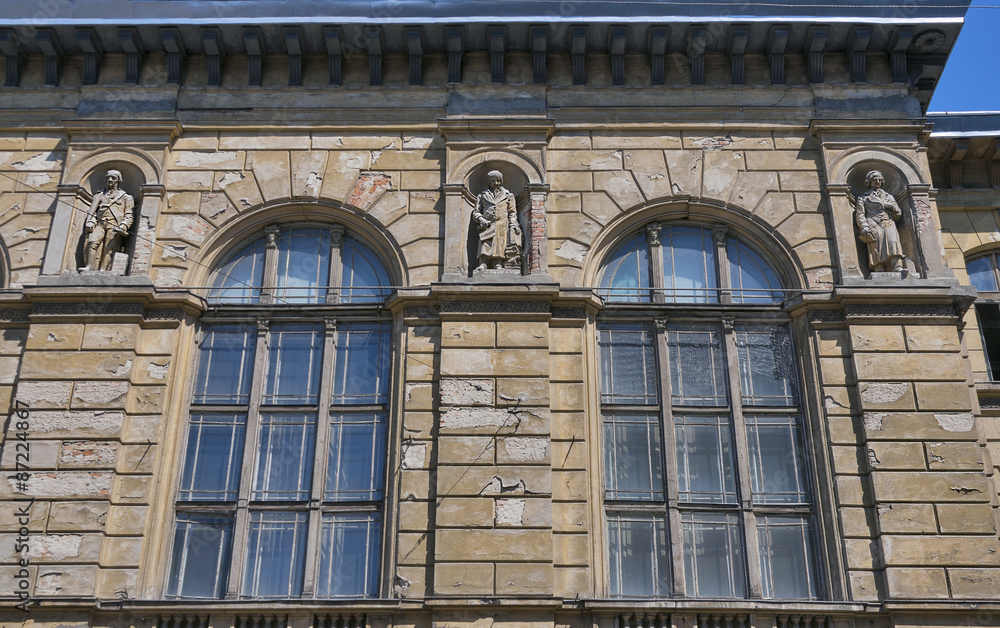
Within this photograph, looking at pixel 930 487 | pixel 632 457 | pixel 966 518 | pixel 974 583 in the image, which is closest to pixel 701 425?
pixel 632 457

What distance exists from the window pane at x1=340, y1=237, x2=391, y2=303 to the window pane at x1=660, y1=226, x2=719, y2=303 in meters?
3.99

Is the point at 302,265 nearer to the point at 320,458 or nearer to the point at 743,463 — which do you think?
the point at 320,458

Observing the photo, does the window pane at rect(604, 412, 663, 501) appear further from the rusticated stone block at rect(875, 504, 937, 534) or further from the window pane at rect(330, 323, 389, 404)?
the window pane at rect(330, 323, 389, 404)

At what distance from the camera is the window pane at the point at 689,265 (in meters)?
14.6

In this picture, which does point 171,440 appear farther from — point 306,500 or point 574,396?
point 574,396

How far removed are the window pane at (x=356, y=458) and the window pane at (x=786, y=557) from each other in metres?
4.91

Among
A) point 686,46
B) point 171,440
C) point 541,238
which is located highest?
point 686,46

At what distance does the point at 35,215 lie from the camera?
14812 millimetres

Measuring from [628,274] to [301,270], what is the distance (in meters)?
4.65

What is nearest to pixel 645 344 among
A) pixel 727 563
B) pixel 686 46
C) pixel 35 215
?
pixel 727 563

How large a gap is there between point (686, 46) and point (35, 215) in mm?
9782

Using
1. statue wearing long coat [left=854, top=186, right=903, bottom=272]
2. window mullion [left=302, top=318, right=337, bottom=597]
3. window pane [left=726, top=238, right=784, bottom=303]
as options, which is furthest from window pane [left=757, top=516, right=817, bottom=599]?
window mullion [left=302, top=318, right=337, bottom=597]

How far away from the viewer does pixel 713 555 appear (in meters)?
13.0

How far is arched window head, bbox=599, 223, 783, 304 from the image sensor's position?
1460cm
